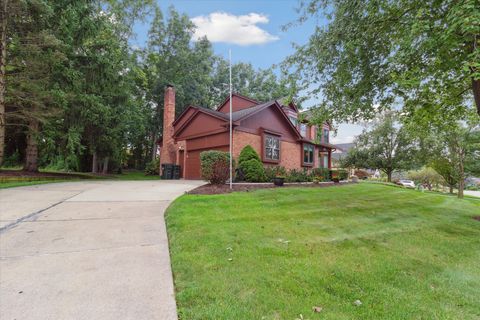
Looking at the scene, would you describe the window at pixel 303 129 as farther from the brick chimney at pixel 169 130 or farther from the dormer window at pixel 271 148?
the brick chimney at pixel 169 130

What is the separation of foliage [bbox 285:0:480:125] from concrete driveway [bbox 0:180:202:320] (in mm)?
5811

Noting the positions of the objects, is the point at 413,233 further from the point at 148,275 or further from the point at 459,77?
the point at 148,275

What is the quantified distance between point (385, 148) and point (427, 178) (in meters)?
10.6

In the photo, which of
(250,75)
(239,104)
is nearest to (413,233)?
(239,104)

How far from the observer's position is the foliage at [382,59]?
5.44m

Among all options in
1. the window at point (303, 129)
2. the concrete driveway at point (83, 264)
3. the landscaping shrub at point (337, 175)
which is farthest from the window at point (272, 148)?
the concrete driveway at point (83, 264)

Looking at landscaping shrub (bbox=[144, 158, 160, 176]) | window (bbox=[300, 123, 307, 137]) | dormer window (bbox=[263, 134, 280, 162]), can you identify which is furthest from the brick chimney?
window (bbox=[300, 123, 307, 137])

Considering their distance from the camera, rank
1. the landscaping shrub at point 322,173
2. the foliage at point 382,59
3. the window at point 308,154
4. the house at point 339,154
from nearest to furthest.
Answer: the foliage at point 382,59, the landscaping shrub at point 322,173, the window at point 308,154, the house at point 339,154

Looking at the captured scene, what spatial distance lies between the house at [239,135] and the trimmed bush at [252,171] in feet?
3.96

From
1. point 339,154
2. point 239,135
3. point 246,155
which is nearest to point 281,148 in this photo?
point 239,135

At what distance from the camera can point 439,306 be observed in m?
2.41

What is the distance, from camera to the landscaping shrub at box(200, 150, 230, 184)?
33.5ft

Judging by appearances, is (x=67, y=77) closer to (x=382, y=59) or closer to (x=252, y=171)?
(x=252, y=171)

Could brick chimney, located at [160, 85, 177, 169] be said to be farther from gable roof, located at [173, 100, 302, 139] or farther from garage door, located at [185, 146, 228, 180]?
garage door, located at [185, 146, 228, 180]
